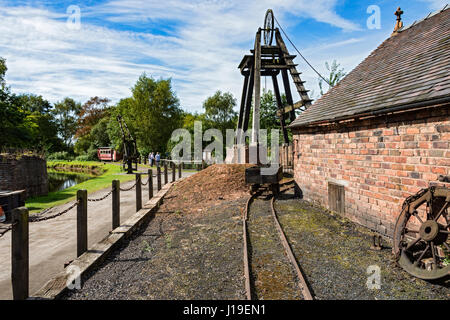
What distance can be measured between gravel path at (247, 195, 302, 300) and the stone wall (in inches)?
615

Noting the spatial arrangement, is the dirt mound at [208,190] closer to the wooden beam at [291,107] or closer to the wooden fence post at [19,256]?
the wooden beam at [291,107]

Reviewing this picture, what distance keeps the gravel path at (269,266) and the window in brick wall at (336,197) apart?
200cm

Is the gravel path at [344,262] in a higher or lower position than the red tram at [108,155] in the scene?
lower

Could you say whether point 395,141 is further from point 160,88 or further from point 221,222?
point 160,88

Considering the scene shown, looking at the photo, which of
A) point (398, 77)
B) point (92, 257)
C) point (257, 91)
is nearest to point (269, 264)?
point (92, 257)

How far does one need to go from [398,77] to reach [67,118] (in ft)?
248

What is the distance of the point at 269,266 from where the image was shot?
4672mm

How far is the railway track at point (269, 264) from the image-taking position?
3832 millimetres

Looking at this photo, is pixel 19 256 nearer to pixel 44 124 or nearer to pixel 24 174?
pixel 24 174

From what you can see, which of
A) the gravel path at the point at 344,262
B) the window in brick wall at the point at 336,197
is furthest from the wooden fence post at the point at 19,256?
the window in brick wall at the point at 336,197
